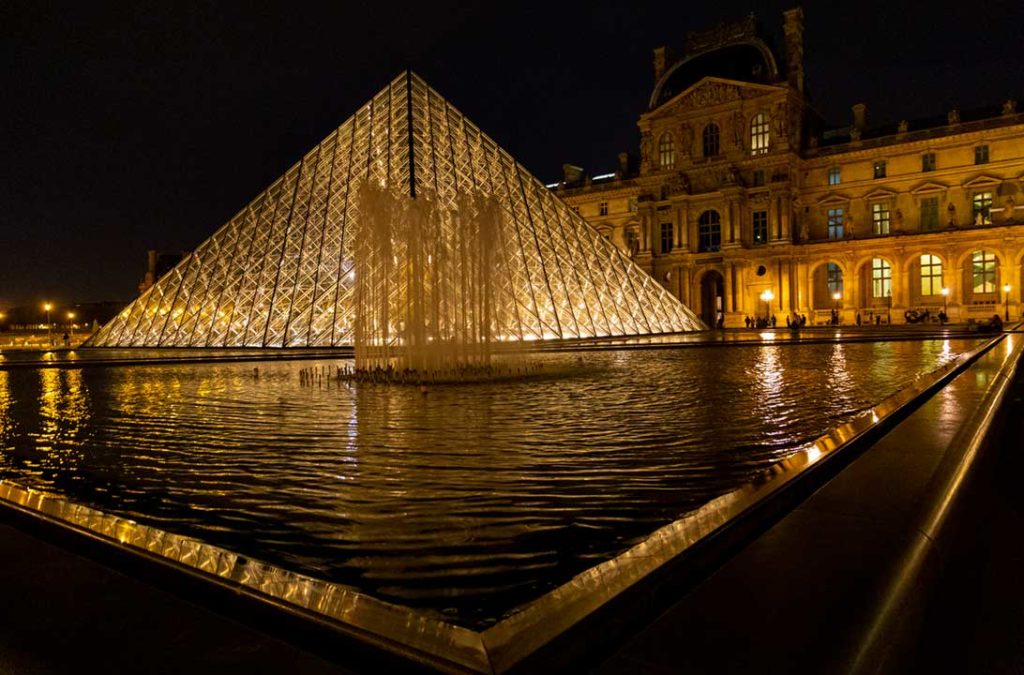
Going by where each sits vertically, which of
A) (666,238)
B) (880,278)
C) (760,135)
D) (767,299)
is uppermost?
(760,135)

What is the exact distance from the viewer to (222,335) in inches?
870

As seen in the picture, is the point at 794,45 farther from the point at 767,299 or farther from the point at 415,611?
the point at 415,611

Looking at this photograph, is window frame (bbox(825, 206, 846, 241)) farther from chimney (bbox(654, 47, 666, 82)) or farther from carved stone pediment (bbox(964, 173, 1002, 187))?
chimney (bbox(654, 47, 666, 82))

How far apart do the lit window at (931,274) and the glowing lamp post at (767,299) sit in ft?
23.4

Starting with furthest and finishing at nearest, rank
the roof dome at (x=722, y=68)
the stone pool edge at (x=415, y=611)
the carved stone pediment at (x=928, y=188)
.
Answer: the roof dome at (x=722, y=68) < the carved stone pediment at (x=928, y=188) < the stone pool edge at (x=415, y=611)

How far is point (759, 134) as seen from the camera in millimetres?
38406

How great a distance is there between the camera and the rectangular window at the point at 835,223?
3809 centimetres

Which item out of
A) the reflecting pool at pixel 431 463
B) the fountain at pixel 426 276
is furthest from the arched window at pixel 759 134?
the reflecting pool at pixel 431 463

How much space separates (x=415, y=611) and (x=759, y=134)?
40704 millimetres

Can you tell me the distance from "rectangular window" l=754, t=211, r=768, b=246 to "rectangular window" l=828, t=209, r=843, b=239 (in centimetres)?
336

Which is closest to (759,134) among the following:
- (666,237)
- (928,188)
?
(666,237)

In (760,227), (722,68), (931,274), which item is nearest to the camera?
(931,274)

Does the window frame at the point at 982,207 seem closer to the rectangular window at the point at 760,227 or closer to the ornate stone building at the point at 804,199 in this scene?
the ornate stone building at the point at 804,199

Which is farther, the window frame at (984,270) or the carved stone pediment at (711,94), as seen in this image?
the carved stone pediment at (711,94)
